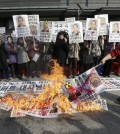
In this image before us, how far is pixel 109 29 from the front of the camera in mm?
10258

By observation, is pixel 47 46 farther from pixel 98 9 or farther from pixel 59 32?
pixel 98 9

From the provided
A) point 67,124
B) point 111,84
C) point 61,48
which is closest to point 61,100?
point 67,124

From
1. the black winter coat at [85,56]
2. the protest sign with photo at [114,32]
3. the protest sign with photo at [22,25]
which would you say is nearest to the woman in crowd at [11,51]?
the protest sign with photo at [22,25]

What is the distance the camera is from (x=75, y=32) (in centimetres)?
998

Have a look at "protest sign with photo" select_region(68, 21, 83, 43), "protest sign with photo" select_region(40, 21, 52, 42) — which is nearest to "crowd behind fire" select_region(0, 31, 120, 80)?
"protest sign with photo" select_region(68, 21, 83, 43)

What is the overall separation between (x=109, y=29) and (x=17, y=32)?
10.7ft

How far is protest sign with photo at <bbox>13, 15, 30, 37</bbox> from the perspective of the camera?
9.74 meters

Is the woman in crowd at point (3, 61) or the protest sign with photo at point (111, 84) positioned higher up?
the woman in crowd at point (3, 61)

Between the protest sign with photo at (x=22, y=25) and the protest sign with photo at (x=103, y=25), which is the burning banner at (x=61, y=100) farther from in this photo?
the protest sign with photo at (x=103, y=25)

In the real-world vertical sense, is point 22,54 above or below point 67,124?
above

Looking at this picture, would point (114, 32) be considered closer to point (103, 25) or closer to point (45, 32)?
point (103, 25)

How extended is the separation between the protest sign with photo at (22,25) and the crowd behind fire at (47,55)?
0.52 metres

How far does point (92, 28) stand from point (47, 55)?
1.87 metres

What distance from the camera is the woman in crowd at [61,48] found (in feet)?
32.6
